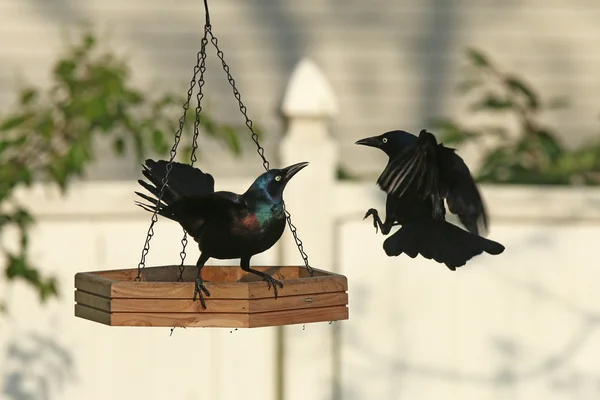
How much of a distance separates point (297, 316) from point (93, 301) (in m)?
0.50

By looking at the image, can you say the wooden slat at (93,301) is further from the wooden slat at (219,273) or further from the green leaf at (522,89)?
the green leaf at (522,89)

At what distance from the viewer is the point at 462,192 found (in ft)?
9.54

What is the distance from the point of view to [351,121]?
7414 millimetres

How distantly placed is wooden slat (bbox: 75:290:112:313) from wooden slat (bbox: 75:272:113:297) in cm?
1

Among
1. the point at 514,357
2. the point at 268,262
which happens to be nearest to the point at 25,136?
the point at 268,262

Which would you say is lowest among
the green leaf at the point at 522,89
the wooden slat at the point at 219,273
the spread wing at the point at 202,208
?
the wooden slat at the point at 219,273

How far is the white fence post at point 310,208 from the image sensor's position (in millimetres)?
5000

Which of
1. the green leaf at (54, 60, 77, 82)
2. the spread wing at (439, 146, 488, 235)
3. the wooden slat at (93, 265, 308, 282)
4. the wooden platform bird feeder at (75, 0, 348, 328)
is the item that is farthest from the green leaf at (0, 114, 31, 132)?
the spread wing at (439, 146, 488, 235)

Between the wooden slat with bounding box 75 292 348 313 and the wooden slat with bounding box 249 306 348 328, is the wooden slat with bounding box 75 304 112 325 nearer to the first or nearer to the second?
the wooden slat with bounding box 75 292 348 313

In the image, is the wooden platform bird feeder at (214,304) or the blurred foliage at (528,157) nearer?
the wooden platform bird feeder at (214,304)

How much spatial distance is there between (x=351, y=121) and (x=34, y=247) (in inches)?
116

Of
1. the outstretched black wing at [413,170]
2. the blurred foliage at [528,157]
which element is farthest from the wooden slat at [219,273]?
the blurred foliage at [528,157]

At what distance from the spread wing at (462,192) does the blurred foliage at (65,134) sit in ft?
6.13

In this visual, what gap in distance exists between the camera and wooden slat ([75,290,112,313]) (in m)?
2.77
